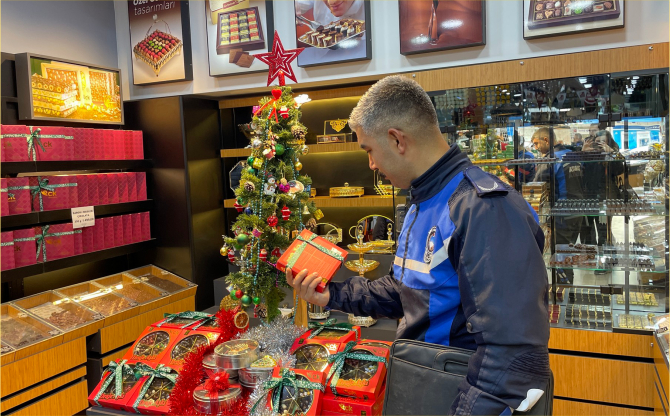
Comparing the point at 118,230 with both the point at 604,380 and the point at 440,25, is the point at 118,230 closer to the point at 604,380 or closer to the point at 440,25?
the point at 440,25

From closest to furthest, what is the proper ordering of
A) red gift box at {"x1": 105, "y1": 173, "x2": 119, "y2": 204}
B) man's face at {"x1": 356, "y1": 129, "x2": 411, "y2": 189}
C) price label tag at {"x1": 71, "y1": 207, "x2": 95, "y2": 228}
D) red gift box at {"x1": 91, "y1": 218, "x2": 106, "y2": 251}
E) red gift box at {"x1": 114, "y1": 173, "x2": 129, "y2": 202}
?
1. man's face at {"x1": 356, "y1": 129, "x2": 411, "y2": 189}
2. price label tag at {"x1": 71, "y1": 207, "x2": 95, "y2": 228}
3. red gift box at {"x1": 91, "y1": 218, "x2": 106, "y2": 251}
4. red gift box at {"x1": 105, "y1": 173, "x2": 119, "y2": 204}
5. red gift box at {"x1": 114, "y1": 173, "x2": 129, "y2": 202}

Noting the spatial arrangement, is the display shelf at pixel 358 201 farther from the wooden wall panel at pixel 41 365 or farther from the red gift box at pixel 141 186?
the wooden wall panel at pixel 41 365

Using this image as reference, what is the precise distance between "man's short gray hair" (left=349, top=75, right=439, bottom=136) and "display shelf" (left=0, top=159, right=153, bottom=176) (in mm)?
3158

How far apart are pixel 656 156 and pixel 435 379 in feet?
8.34

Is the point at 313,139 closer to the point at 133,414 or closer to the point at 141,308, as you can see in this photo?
the point at 141,308

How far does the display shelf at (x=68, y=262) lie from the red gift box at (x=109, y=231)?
2.1 inches

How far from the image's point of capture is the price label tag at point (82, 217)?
12.8 ft

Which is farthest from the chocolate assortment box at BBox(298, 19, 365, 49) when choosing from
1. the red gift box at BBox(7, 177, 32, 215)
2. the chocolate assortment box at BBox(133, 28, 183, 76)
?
the red gift box at BBox(7, 177, 32, 215)

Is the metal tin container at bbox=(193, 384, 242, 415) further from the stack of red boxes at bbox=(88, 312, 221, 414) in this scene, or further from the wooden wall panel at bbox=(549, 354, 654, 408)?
the wooden wall panel at bbox=(549, 354, 654, 408)

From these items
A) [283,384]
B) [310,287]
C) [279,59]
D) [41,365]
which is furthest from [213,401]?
[41,365]

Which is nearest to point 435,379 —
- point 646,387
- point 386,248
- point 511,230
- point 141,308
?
point 511,230

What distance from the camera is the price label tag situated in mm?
3893

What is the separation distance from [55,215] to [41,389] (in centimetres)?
133

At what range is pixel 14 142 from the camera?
3449mm
